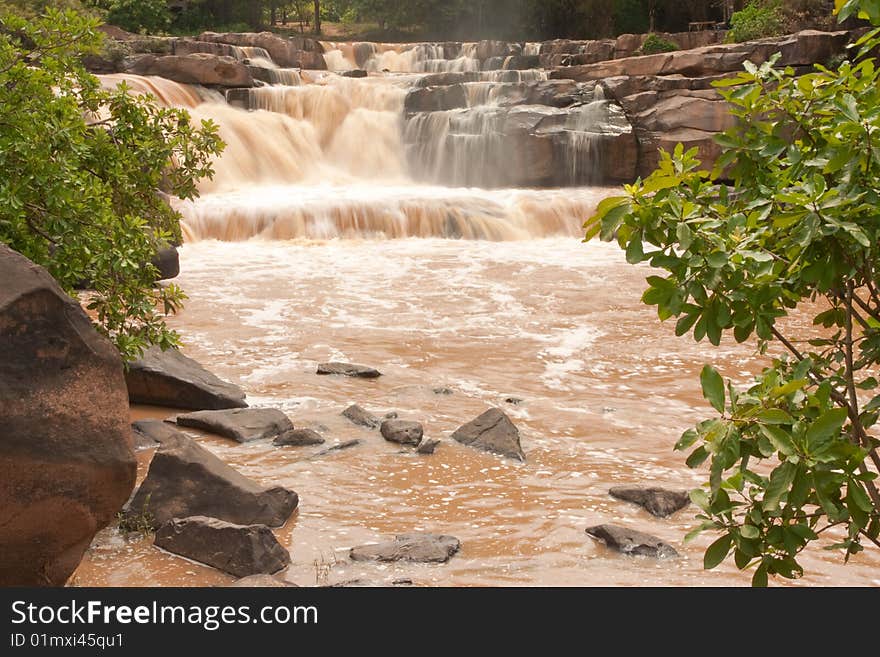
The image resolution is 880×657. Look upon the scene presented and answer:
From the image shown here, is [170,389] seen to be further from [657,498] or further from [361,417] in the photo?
[657,498]

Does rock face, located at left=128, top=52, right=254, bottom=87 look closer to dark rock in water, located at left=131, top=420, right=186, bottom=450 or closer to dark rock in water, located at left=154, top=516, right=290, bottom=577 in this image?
dark rock in water, located at left=131, top=420, right=186, bottom=450

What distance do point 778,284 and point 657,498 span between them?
3.04 meters

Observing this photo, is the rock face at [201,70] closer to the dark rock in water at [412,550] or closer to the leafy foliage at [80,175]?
the leafy foliage at [80,175]

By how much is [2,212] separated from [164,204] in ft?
4.10

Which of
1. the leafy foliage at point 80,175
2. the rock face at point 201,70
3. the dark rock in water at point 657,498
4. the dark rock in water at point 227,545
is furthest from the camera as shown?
the rock face at point 201,70

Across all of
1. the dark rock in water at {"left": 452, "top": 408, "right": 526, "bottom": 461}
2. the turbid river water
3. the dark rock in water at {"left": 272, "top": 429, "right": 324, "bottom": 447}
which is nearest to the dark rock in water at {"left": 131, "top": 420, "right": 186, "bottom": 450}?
the turbid river water

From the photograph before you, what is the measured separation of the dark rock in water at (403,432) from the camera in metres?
6.31

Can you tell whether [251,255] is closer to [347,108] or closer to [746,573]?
[347,108]

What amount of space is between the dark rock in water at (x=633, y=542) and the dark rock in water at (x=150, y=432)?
271cm

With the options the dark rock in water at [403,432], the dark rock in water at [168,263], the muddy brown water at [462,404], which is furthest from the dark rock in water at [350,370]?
the dark rock in water at [168,263]

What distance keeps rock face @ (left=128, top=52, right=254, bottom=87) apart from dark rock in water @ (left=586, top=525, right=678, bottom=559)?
62.4 ft

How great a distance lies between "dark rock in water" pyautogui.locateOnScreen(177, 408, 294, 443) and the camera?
6348 mm

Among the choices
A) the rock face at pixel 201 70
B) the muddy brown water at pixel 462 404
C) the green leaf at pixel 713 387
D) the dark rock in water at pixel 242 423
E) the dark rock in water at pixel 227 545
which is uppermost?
the rock face at pixel 201 70

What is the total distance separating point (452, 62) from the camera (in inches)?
1155
